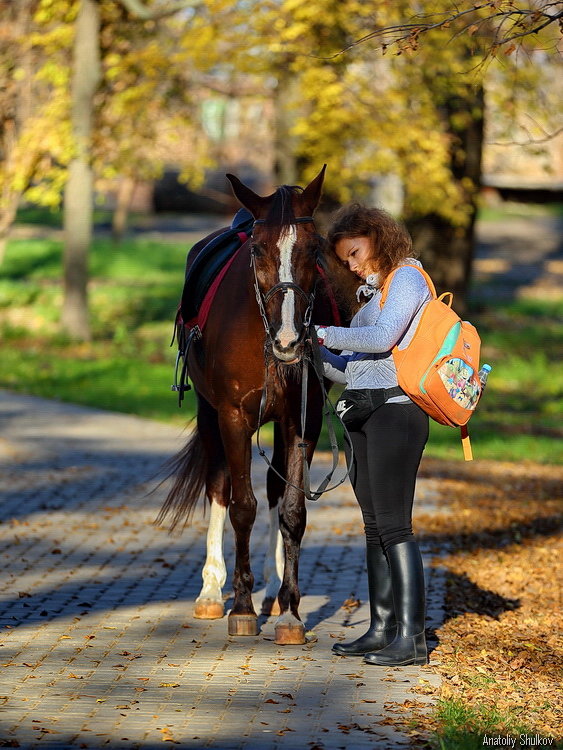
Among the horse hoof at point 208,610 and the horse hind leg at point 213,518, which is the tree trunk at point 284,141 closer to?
the horse hind leg at point 213,518

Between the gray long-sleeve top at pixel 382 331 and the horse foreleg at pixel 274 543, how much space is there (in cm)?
127

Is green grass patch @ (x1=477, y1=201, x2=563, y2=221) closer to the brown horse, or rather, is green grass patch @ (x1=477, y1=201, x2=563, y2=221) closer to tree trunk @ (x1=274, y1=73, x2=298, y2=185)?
tree trunk @ (x1=274, y1=73, x2=298, y2=185)

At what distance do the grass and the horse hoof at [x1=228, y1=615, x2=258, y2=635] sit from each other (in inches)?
308

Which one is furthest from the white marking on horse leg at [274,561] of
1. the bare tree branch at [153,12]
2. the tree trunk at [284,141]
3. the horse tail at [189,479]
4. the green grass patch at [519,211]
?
the green grass patch at [519,211]

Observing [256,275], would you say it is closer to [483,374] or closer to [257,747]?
[483,374]

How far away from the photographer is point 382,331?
5.44 metres

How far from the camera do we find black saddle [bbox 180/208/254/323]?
7.05 meters

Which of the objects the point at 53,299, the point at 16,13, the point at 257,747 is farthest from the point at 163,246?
the point at 257,747

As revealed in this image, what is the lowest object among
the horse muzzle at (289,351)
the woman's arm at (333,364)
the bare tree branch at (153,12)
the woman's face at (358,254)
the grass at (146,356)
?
the grass at (146,356)

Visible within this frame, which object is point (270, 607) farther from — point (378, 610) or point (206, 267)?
point (206, 267)

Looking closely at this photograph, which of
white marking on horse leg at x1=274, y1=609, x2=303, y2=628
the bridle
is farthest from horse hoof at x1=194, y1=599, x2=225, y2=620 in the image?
the bridle

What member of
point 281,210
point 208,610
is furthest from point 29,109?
point 281,210

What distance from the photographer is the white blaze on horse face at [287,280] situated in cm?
562

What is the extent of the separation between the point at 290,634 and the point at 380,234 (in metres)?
2.01
